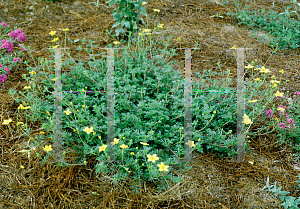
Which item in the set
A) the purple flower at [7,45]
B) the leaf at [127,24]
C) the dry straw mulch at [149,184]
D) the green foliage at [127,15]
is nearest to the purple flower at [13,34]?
the purple flower at [7,45]

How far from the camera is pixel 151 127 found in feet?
7.58

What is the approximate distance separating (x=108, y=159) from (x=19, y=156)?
2.70 feet

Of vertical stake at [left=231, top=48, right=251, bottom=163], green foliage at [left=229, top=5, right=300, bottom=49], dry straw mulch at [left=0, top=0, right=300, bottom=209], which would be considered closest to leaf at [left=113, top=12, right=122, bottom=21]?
dry straw mulch at [left=0, top=0, right=300, bottom=209]

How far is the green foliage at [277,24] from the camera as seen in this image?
390 centimetres

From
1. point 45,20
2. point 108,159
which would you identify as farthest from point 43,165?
point 45,20

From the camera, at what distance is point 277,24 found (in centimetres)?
423

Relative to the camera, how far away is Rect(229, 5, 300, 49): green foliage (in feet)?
12.8

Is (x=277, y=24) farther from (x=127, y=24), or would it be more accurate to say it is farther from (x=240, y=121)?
(x=240, y=121)

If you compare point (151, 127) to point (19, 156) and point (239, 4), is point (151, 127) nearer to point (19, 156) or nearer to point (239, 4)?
point (19, 156)

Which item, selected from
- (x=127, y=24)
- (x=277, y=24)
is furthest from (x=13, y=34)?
(x=277, y=24)

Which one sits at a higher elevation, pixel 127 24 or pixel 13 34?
pixel 127 24

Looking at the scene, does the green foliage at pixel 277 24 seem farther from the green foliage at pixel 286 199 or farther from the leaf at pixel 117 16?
the green foliage at pixel 286 199

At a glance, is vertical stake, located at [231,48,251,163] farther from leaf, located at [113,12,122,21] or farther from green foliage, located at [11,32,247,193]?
leaf, located at [113,12,122,21]

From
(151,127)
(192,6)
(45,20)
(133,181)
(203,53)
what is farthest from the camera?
(192,6)
